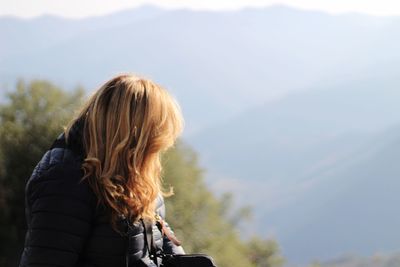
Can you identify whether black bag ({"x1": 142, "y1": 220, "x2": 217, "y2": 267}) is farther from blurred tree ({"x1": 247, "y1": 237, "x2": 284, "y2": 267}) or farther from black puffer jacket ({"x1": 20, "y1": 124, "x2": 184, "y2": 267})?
blurred tree ({"x1": 247, "y1": 237, "x2": 284, "y2": 267})

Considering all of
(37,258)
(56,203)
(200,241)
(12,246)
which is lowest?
(37,258)

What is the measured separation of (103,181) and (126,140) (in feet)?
0.49

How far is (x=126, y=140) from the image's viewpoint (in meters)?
1.88

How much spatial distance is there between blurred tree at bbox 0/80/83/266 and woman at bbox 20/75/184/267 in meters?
7.50

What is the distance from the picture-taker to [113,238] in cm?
189

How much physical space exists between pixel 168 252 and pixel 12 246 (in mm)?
7489

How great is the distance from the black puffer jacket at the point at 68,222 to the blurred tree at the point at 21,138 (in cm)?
750

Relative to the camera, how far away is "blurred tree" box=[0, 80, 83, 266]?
898 centimetres

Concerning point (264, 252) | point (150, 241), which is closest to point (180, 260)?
point (150, 241)

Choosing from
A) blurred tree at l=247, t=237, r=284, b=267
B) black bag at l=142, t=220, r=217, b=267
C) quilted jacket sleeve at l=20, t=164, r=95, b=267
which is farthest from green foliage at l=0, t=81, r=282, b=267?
blurred tree at l=247, t=237, r=284, b=267

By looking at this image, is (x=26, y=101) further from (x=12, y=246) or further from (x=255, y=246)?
(x=255, y=246)

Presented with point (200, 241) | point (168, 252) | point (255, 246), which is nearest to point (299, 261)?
point (255, 246)

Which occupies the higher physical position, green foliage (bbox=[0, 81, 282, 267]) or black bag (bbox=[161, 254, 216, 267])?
green foliage (bbox=[0, 81, 282, 267])

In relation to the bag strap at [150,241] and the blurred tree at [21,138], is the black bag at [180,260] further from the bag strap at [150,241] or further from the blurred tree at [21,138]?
the blurred tree at [21,138]
